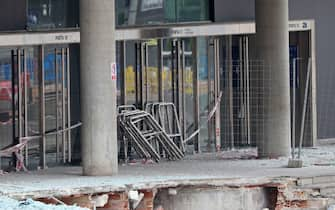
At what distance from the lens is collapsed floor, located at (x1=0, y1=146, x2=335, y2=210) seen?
54.8 feet

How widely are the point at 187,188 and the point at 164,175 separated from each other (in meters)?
0.87

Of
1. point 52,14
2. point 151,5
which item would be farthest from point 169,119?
point 52,14

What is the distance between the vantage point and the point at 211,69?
24891mm

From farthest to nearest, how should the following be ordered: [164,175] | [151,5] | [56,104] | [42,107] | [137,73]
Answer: [151,5] → [137,73] → [56,104] → [42,107] → [164,175]

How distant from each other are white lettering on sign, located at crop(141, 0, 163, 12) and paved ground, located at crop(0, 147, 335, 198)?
4.11 metres

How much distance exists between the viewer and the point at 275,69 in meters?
22.4

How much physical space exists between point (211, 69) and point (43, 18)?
16.3ft

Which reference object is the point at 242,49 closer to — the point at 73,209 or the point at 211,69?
the point at 211,69

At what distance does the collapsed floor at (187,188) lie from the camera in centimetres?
1670

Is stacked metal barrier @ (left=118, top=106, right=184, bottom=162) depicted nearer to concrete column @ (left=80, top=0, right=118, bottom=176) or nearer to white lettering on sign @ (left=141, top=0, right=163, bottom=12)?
white lettering on sign @ (left=141, top=0, right=163, bottom=12)

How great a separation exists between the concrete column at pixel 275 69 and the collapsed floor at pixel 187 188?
7.79ft

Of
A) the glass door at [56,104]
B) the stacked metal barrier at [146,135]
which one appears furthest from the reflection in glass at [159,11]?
the stacked metal barrier at [146,135]

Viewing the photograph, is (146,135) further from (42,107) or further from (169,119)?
(42,107)

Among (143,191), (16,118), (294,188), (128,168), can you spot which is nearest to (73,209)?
(143,191)
